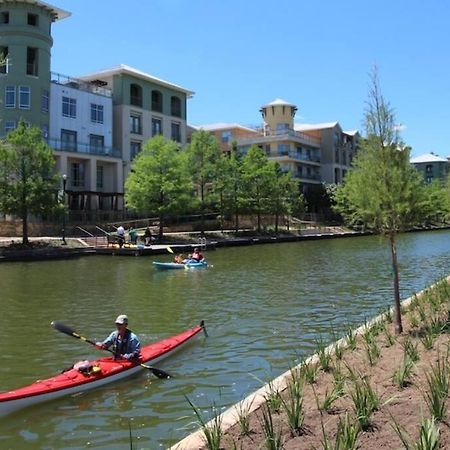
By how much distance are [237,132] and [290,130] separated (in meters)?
10.4

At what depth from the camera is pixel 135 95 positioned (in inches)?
2707

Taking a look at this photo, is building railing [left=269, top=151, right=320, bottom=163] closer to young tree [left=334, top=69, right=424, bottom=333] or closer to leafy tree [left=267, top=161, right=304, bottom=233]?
leafy tree [left=267, top=161, right=304, bottom=233]

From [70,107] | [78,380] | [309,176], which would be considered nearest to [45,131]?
[70,107]

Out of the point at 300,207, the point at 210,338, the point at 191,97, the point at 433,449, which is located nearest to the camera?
the point at 433,449

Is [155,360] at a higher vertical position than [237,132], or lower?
lower

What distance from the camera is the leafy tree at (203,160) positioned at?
57531mm

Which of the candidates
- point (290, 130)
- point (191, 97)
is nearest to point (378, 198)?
point (191, 97)

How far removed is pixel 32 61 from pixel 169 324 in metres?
Answer: 47.3

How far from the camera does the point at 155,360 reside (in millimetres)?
11055

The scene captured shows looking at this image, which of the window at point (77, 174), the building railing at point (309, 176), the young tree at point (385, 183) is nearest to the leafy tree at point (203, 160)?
the window at point (77, 174)

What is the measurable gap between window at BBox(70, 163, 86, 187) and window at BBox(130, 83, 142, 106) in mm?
11380

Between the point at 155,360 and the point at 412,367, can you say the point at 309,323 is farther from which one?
the point at 412,367

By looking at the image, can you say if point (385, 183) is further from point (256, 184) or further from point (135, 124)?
point (135, 124)

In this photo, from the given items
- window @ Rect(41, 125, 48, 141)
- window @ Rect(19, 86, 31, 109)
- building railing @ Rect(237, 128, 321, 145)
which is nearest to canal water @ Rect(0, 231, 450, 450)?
window @ Rect(41, 125, 48, 141)
